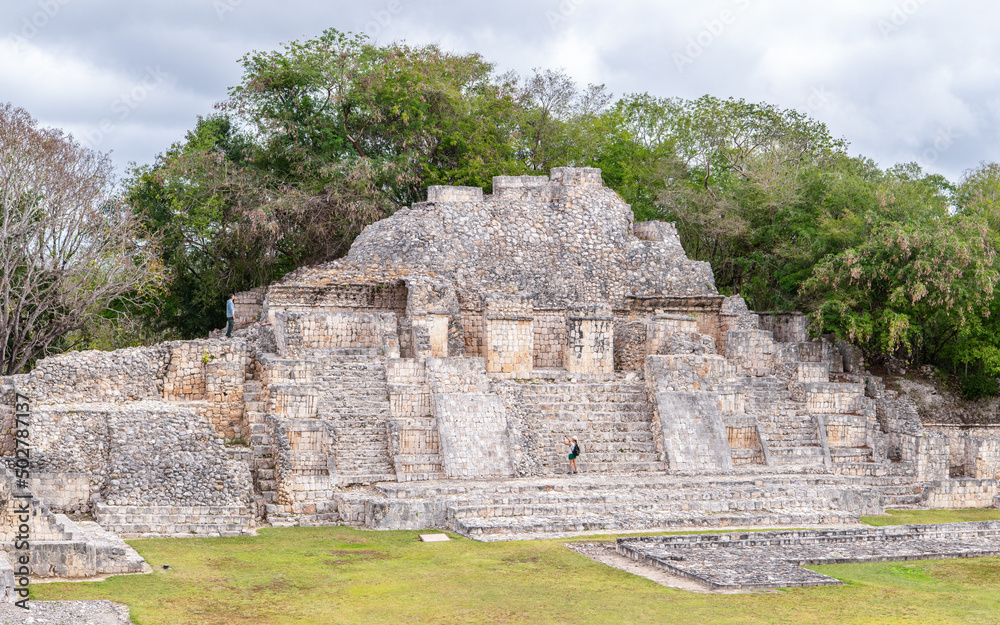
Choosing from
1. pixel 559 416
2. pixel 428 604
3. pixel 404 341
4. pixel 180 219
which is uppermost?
pixel 180 219

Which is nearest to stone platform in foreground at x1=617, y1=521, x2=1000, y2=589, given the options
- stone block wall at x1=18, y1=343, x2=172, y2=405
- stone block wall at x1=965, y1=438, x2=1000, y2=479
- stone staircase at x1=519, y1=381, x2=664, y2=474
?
stone staircase at x1=519, y1=381, x2=664, y2=474

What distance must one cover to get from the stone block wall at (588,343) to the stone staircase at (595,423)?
0.96 meters

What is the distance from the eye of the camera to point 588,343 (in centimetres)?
2350

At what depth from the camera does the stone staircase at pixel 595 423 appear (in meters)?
20.5

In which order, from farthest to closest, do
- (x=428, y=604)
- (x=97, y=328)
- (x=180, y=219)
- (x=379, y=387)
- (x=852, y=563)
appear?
(x=97, y=328)
(x=180, y=219)
(x=379, y=387)
(x=852, y=563)
(x=428, y=604)

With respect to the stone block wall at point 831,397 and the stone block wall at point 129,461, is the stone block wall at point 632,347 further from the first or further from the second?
the stone block wall at point 129,461

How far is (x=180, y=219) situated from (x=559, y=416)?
1106 cm

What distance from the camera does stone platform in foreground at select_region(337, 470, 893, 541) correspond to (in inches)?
677

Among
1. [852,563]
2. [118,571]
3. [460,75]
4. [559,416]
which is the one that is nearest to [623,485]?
[559,416]

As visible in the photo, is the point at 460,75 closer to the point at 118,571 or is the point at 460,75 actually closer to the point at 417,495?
the point at 417,495

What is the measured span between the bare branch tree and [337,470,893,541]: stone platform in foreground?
9295 millimetres

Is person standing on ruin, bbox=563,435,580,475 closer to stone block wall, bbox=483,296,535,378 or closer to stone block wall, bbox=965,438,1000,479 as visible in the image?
stone block wall, bbox=483,296,535,378

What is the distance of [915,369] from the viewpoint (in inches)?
1075

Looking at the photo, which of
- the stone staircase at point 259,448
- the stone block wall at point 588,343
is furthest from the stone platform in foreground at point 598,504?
the stone block wall at point 588,343
